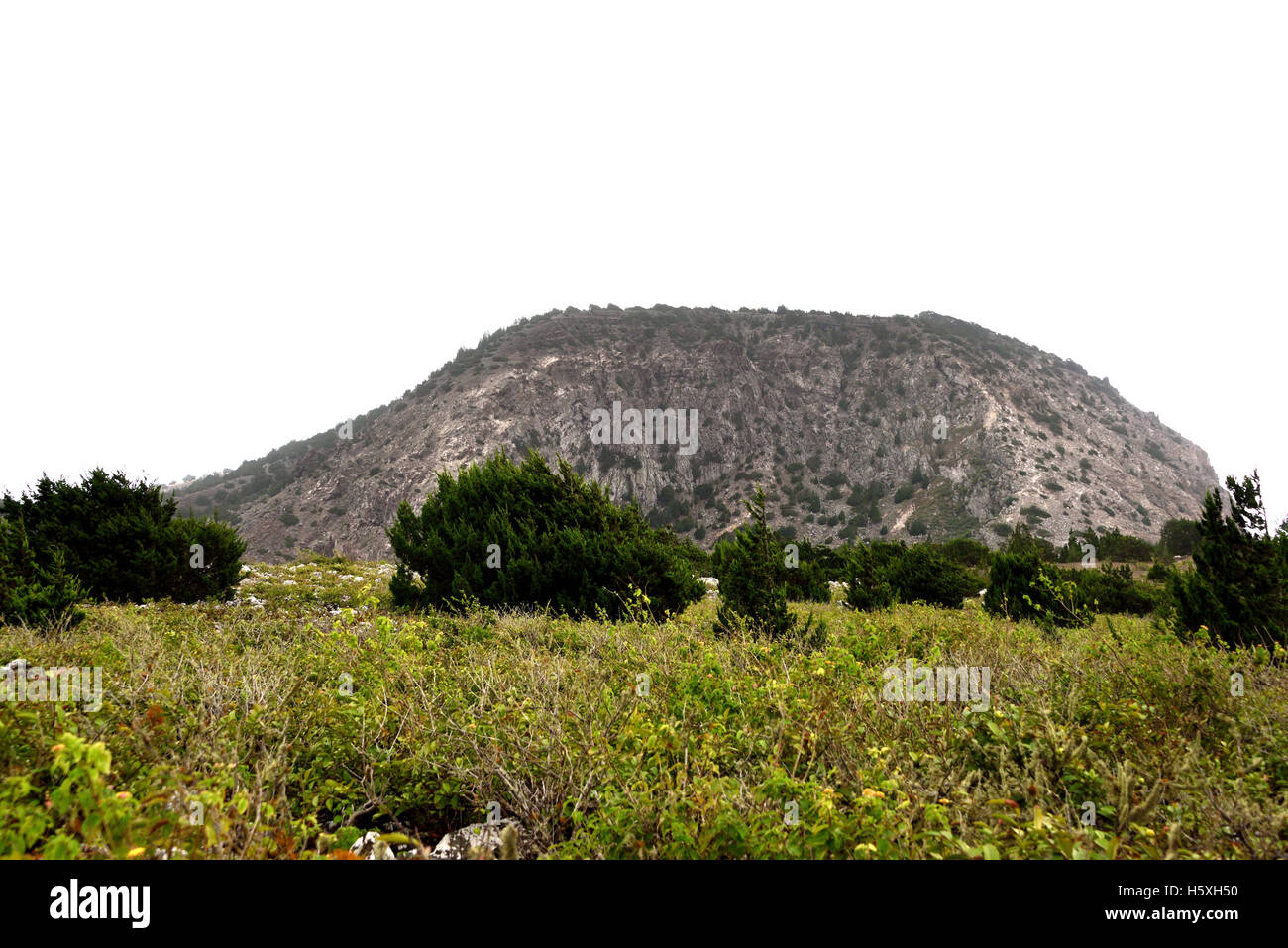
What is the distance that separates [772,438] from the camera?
197ft

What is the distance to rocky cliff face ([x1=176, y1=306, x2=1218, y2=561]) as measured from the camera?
149ft

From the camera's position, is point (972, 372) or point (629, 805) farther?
point (972, 372)

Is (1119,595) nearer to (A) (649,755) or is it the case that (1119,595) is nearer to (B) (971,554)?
(B) (971,554)

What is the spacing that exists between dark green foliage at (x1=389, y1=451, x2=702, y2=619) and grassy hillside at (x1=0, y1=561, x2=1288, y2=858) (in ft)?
14.7

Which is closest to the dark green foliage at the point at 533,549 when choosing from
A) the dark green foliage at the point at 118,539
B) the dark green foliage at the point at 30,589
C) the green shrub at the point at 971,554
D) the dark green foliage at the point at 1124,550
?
the dark green foliage at the point at 118,539

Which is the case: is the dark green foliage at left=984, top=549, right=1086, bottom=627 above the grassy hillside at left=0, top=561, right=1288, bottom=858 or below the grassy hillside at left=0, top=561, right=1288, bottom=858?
below

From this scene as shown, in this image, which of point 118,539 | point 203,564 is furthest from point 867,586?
point 118,539

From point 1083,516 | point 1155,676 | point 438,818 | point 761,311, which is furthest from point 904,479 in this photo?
point 438,818

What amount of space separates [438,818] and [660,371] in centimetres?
6263

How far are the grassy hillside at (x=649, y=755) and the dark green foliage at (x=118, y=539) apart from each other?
16.9 feet

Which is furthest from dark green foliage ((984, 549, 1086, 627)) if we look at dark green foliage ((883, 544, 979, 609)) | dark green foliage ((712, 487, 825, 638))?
dark green foliage ((712, 487, 825, 638))

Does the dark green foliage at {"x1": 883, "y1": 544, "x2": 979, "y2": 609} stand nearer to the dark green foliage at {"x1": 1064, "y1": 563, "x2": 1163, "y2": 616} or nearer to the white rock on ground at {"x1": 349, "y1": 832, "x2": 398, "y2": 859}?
the dark green foliage at {"x1": 1064, "y1": 563, "x2": 1163, "y2": 616}
